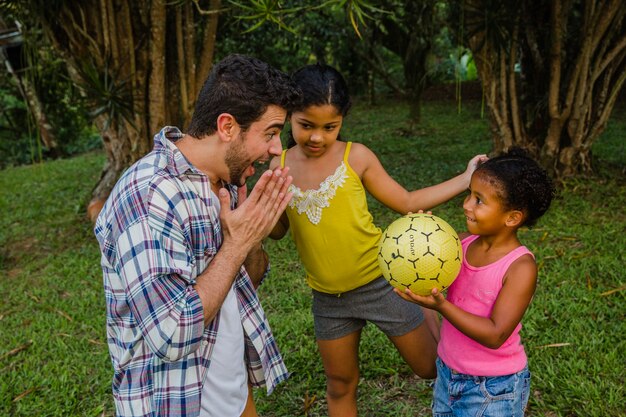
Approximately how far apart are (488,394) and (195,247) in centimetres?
113

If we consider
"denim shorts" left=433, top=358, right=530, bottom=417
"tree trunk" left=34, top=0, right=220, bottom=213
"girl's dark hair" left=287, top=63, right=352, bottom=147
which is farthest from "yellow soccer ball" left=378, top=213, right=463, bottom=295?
"tree trunk" left=34, top=0, right=220, bottom=213

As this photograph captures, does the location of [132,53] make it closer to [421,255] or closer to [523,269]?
[421,255]

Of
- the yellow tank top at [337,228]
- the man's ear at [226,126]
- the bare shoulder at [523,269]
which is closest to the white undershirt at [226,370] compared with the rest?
the man's ear at [226,126]

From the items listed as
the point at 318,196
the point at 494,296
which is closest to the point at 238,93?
the point at 318,196

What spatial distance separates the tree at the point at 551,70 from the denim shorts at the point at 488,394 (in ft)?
13.7

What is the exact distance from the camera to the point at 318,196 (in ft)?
7.75

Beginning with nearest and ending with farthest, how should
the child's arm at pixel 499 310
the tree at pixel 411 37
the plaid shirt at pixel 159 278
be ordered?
the plaid shirt at pixel 159 278 → the child's arm at pixel 499 310 → the tree at pixel 411 37

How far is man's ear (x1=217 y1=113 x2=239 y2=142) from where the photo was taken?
1881 mm

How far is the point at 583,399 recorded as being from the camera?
111 inches

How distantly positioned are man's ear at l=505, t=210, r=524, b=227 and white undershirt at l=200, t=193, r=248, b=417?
1001 mm

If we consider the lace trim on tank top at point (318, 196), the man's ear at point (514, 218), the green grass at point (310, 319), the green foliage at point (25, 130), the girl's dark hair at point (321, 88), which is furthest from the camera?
the green foliage at point (25, 130)

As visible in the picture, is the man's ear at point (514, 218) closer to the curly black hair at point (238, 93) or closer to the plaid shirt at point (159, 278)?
the curly black hair at point (238, 93)

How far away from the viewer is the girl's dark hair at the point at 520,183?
6.23ft

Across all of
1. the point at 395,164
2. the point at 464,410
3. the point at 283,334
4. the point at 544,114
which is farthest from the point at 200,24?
the point at 464,410
